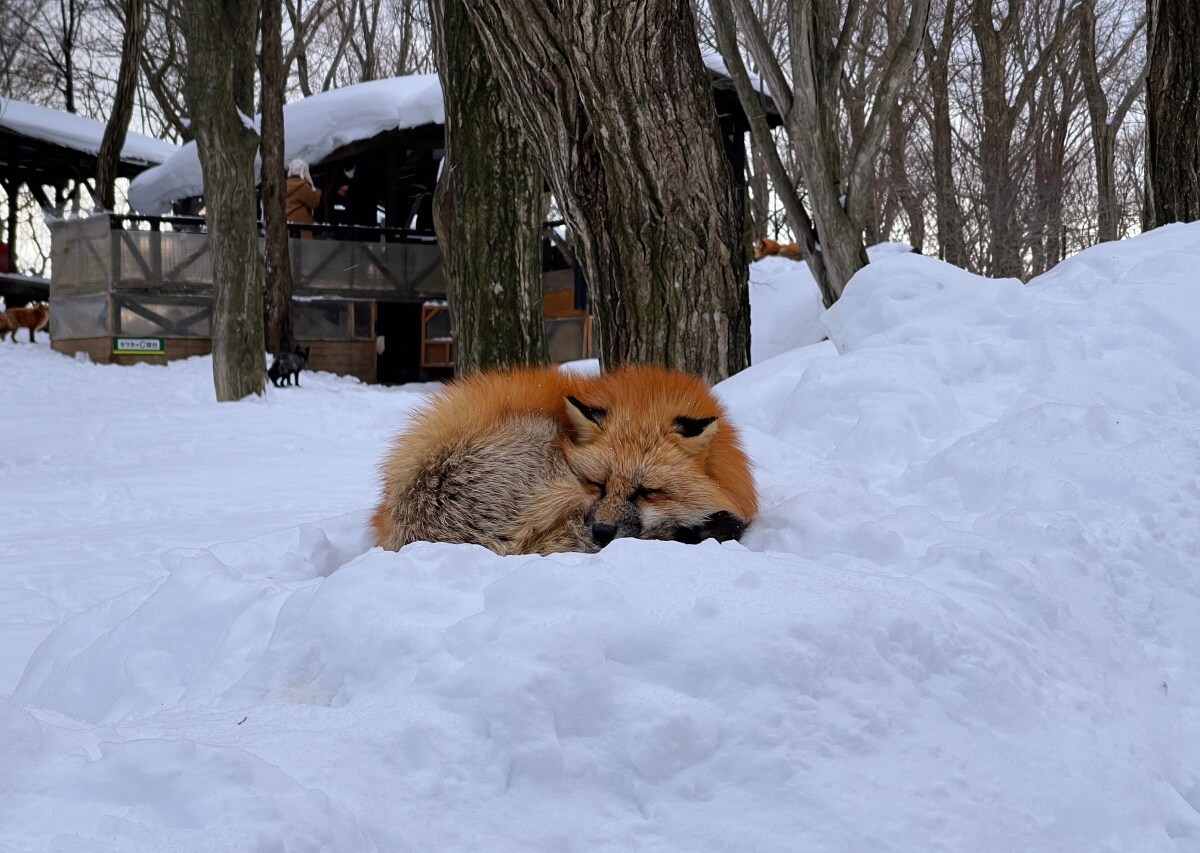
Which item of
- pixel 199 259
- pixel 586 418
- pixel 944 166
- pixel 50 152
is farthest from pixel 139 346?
pixel 586 418

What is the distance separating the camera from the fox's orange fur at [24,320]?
2198 centimetres

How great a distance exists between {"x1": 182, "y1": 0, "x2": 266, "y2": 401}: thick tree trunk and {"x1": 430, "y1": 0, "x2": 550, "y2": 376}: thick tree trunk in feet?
21.3

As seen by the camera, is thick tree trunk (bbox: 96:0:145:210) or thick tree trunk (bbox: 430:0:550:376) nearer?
thick tree trunk (bbox: 430:0:550:376)

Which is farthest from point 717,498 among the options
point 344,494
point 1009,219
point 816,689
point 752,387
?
point 1009,219

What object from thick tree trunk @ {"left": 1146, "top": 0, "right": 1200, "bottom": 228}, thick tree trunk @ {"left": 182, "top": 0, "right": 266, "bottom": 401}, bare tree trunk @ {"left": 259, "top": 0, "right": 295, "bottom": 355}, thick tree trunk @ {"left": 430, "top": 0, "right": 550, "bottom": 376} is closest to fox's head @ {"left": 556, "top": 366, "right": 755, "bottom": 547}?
thick tree trunk @ {"left": 430, "top": 0, "right": 550, "bottom": 376}

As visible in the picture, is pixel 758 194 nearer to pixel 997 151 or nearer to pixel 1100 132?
pixel 1100 132

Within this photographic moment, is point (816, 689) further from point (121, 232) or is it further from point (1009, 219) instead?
point (121, 232)

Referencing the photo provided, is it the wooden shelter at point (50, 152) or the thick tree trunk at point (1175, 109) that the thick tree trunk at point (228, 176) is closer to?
the thick tree trunk at point (1175, 109)

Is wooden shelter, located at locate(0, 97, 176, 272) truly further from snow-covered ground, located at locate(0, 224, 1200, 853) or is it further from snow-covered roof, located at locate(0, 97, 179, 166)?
snow-covered ground, located at locate(0, 224, 1200, 853)

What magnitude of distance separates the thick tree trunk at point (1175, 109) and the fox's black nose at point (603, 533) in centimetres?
604

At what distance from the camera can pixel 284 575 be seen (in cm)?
330

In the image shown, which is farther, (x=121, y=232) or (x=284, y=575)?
(x=121, y=232)

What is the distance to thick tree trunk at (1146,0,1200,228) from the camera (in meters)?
6.86

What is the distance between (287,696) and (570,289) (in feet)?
58.3
